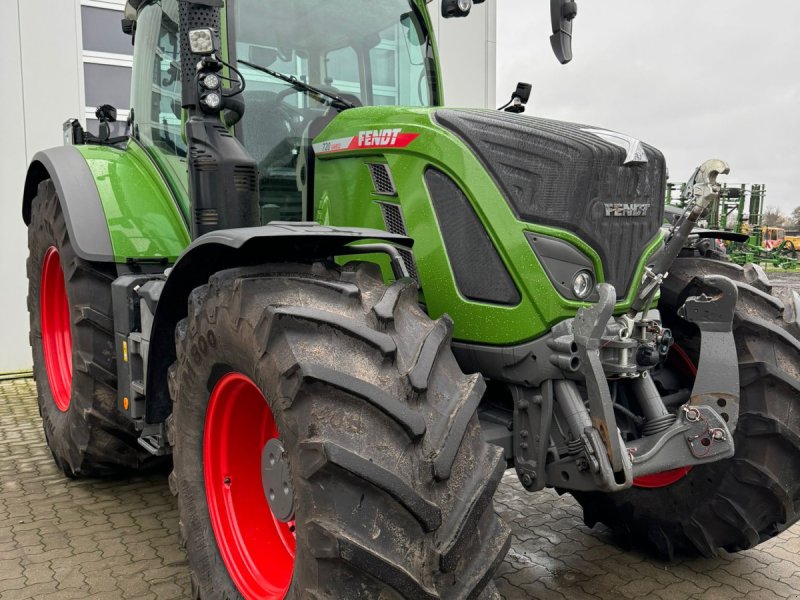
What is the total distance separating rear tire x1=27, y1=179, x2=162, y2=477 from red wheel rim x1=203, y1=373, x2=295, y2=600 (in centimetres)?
140

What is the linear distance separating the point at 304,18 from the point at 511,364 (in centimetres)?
177

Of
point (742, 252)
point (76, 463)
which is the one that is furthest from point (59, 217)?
point (742, 252)

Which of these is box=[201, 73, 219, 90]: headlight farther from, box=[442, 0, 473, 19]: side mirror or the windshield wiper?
box=[442, 0, 473, 19]: side mirror

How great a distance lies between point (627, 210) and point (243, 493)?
A: 1.67 meters

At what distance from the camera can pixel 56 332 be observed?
4805 millimetres

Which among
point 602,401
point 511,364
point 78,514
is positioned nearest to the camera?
point 602,401

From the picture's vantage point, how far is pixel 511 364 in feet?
8.35

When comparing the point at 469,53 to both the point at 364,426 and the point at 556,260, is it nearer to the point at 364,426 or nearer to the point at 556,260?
the point at 556,260

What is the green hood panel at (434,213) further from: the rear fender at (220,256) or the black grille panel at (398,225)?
the rear fender at (220,256)

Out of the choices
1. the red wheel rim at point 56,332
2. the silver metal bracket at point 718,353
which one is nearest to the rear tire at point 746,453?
the silver metal bracket at point 718,353

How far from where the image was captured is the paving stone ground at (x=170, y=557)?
3.08 meters

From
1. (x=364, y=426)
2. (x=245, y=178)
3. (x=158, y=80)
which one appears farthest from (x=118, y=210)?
(x=364, y=426)

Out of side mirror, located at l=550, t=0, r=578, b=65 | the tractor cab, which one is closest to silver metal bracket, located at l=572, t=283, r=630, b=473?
side mirror, located at l=550, t=0, r=578, b=65

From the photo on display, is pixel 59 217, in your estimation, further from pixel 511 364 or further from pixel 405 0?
pixel 511 364
